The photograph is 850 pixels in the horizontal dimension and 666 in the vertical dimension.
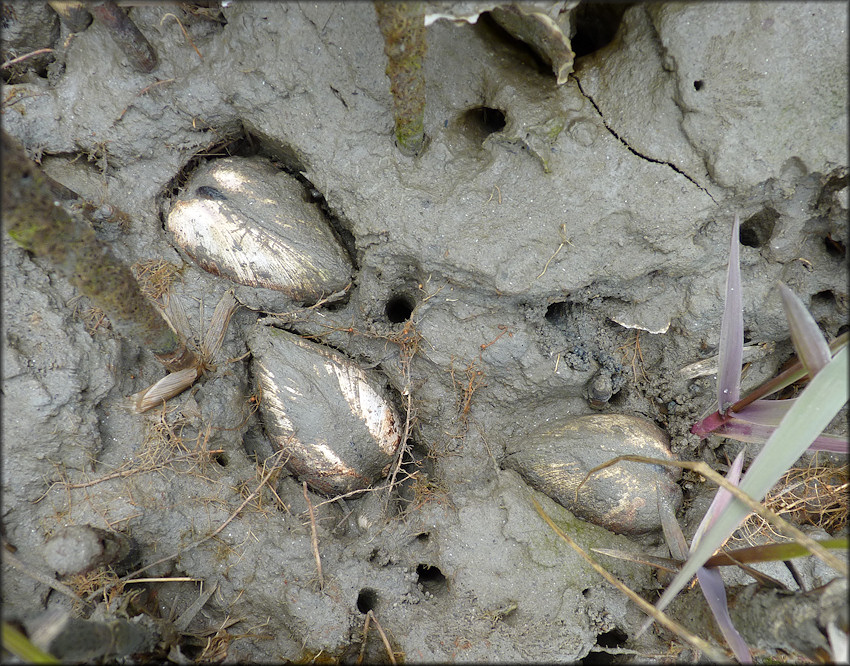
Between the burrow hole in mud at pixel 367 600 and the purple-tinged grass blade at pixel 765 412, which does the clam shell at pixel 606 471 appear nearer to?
the purple-tinged grass blade at pixel 765 412

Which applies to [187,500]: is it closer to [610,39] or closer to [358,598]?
[358,598]

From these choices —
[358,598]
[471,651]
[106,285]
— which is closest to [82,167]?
[106,285]

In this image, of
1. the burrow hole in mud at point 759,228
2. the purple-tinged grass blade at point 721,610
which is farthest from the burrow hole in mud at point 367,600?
the burrow hole in mud at point 759,228

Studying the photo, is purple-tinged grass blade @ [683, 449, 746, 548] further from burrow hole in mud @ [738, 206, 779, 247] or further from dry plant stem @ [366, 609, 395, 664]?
dry plant stem @ [366, 609, 395, 664]

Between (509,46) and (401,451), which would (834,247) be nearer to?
(509,46)

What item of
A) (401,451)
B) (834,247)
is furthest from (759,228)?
(401,451)

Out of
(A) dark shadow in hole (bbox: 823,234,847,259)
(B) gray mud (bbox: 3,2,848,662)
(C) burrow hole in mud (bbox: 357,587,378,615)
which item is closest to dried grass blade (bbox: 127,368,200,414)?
(B) gray mud (bbox: 3,2,848,662)
